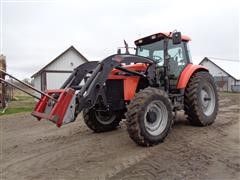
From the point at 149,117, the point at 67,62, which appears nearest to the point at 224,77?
the point at 67,62

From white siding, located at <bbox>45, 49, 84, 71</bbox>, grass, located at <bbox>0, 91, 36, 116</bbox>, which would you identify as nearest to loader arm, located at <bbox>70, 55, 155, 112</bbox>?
grass, located at <bbox>0, 91, 36, 116</bbox>

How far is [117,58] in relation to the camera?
21.7 ft

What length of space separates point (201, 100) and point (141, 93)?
2.16m

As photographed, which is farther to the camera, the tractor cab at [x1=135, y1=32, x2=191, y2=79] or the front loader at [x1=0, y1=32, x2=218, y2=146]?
the tractor cab at [x1=135, y1=32, x2=191, y2=79]

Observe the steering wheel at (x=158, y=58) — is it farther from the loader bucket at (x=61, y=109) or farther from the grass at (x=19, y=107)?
the grass at (x=19, y=107)

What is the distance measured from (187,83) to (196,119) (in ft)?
2.79

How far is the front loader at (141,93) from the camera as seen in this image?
607 cm

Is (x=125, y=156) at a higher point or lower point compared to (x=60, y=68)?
lower

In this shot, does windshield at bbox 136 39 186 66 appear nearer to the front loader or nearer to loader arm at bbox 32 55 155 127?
the front loader

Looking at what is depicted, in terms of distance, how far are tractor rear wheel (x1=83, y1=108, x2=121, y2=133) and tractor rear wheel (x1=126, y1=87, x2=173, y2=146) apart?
5.16 feet

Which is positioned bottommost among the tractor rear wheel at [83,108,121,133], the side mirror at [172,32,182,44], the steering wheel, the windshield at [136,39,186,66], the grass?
the grass

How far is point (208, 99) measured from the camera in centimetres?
835

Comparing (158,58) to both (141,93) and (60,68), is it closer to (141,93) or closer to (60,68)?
(141,93)

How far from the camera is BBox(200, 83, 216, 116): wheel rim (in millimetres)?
8208
